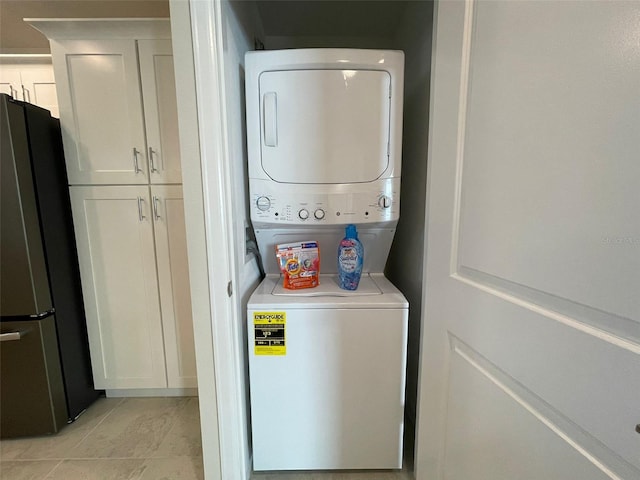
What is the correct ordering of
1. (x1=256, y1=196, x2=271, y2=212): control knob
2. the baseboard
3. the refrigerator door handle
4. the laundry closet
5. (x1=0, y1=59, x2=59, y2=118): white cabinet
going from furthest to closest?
1. (x1=0, y1=59, x2=59, y2=118): white cabinet
2. the baseboard
3. the refrigerator door handle
4. (x1=256, y1=196, x2=271, y2=212): control knob
5. the laundry closet

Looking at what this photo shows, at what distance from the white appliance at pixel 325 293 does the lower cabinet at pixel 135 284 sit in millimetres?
715

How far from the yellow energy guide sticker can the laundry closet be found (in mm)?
77

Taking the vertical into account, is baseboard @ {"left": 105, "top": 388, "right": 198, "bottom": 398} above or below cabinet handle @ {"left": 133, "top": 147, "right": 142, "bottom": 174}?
below

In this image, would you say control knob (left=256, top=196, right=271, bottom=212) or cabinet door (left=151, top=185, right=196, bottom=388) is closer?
control knob (left=256, top=196, right=271, bottom=212)

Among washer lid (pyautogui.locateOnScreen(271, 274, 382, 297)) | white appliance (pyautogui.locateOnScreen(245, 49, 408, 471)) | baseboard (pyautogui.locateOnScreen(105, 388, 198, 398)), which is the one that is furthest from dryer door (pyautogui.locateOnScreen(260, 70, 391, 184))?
baseboard (pyautogui.locateOnScreen(105, 388, 198, 398))

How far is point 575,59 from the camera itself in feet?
1.84

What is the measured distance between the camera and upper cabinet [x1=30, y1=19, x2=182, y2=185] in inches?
56.8

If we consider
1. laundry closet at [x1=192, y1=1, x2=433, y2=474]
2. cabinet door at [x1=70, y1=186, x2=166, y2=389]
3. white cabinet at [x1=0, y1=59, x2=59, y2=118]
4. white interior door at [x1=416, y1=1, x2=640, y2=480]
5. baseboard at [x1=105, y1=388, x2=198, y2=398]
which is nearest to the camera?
white interior door at [x1=416, y1=1, x2=640, y2=480]

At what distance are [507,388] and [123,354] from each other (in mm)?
1991

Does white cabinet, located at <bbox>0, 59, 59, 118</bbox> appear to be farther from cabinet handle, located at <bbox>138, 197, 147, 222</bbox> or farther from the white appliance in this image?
the white appliance

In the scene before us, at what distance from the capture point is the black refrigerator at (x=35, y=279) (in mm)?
1305

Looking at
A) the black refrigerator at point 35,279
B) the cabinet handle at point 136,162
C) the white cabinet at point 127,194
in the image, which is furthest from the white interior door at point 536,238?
the black refrigerator at point 35,279

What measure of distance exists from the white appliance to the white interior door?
0.25 meters

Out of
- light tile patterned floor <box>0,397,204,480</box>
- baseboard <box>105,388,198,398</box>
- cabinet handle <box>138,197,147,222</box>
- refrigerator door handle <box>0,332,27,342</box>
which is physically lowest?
light tile patterned floor <box>0,397,204,480</box>
